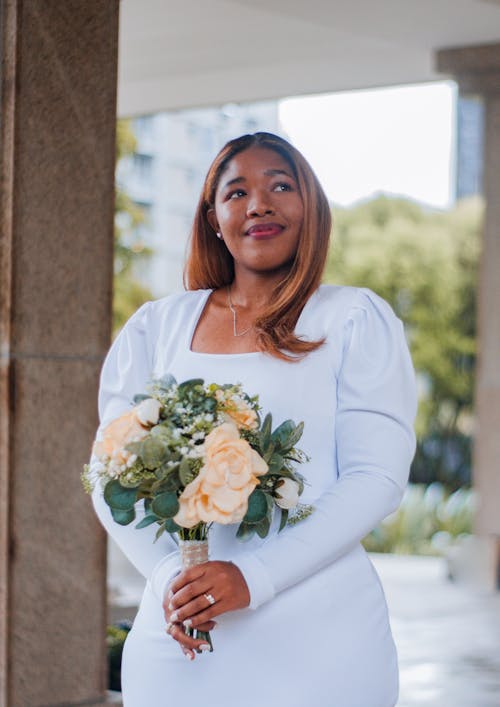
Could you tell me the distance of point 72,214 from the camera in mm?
4488

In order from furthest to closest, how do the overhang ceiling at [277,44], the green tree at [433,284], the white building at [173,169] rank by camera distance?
the white building at [173,169] < the green tree at [433,284] < the overhang ceiling at [277,44]

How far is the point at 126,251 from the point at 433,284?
16.1m

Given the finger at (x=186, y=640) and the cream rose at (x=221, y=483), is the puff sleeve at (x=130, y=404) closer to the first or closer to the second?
the finger at (x=186, y=640)

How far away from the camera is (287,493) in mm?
2570

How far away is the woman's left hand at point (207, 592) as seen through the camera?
254 centimetres

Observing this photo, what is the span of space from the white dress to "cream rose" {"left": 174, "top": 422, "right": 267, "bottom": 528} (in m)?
0.21

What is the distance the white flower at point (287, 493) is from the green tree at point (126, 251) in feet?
37.1

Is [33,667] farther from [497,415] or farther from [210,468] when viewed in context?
[497,415]

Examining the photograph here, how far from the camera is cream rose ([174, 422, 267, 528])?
2428 millimetres

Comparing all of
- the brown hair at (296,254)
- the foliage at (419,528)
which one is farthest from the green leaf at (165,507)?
the foliage at (419,528)

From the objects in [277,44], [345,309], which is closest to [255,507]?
[345,309]

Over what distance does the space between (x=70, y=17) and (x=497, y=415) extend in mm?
6179

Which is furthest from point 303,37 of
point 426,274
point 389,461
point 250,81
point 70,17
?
point 426,274

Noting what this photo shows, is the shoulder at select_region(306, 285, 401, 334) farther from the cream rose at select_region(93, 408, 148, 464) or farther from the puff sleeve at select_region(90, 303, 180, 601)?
the cream rose at select_region(93, 408, 148, 464)
